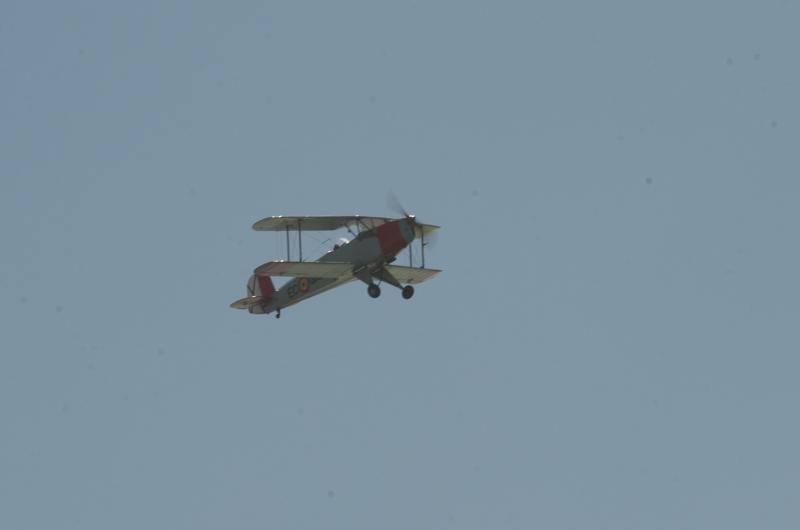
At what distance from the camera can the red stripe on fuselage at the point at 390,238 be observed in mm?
49125

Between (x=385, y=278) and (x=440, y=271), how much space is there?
3419mm

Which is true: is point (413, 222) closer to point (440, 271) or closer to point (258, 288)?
point (440, 271)

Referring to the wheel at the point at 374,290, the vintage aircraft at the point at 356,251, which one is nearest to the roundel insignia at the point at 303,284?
the vintage aircraft at the point at 356,251

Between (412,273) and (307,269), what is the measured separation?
15.7ft

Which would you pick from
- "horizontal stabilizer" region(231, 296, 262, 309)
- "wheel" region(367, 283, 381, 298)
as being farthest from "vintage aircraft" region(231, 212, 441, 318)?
"horizontal stabilizer" region(231, 296, 262, 309)

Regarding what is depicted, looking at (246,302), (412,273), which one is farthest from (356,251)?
(246,302)

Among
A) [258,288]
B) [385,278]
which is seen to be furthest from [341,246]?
[258,288]

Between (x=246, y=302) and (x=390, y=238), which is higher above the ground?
(x=390, y=238)

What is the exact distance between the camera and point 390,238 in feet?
161

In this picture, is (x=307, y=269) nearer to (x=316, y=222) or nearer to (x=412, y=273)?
(x=316, y=222)

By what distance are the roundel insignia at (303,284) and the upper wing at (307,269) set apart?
2161 mm

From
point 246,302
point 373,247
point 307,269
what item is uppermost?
point 373,247

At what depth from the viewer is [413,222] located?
4916cm

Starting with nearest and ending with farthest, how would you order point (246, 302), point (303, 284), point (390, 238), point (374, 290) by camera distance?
point (390, 238) → point (374, 290) → point (303, 284) → point (246, 302)
